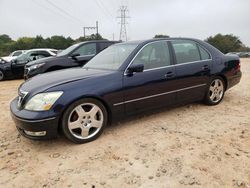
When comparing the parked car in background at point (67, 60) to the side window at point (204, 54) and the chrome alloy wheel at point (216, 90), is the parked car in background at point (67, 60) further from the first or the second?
the chrome alloy wheel at point (216, 90)

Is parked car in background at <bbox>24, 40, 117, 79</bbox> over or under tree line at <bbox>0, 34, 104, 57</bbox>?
under

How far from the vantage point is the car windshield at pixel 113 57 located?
13.1 feet

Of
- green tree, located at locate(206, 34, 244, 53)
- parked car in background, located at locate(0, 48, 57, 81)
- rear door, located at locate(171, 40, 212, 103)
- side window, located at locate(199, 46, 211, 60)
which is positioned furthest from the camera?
green tree, located at locate(206, 34, 244, 53)

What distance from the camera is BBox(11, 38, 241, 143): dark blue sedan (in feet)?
10.5

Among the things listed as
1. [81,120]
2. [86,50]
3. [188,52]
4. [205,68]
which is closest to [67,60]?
[86,50]

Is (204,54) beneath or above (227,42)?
beneath

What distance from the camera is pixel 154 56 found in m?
4.19

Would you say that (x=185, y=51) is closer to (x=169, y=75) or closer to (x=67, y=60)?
(x=169, y=75)

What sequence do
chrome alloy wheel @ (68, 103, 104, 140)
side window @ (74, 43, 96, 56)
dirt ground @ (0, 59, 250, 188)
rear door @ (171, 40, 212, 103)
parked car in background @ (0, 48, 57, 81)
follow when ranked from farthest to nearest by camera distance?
parked car in background @ (0, 48, 57, 81), side window @ (74, 43, 96, 56), rear door @ (171, 40, 212, 103), chrome alloy wheel @ (68, 103, 104, 140), dirt ground @ (0, 59, 250, 188)

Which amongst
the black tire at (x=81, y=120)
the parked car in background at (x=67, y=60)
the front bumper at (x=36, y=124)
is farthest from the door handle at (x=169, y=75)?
the parked car in background at (x=67, y=60)

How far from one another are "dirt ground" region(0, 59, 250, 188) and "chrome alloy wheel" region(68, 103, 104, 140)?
0.17 metres

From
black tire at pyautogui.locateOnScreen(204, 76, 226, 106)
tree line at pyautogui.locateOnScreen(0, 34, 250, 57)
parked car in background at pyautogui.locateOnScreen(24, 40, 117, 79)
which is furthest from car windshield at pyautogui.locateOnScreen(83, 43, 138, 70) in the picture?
tree line at pyautogui.locateOnScreen(0, 34, 250, 57)

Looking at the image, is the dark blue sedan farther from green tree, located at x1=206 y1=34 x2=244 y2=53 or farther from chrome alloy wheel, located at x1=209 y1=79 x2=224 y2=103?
green tree, located at x1=206 y1=34 x2=244 y2=53

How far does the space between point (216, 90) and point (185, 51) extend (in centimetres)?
116
